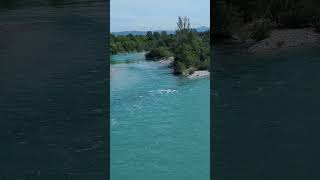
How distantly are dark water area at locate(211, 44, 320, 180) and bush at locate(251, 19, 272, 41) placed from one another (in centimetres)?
15

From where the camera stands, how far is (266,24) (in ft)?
9.76

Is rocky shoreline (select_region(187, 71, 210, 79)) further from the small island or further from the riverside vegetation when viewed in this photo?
the small island

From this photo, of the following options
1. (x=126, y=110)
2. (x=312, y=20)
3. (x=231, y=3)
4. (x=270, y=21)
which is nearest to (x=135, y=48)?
(x=126, y=110)

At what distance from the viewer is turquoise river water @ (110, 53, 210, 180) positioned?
2.88 metres

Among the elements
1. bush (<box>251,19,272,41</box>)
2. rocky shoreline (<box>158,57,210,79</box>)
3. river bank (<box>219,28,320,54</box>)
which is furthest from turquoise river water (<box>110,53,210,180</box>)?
bush (<box>251,19,272,41</box>)

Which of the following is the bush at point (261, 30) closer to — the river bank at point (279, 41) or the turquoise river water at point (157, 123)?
the river bank at point (279, 41)

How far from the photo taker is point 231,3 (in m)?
2.93

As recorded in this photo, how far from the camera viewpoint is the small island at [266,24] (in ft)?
9.53

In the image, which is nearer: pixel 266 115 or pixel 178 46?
pixel 266 115
